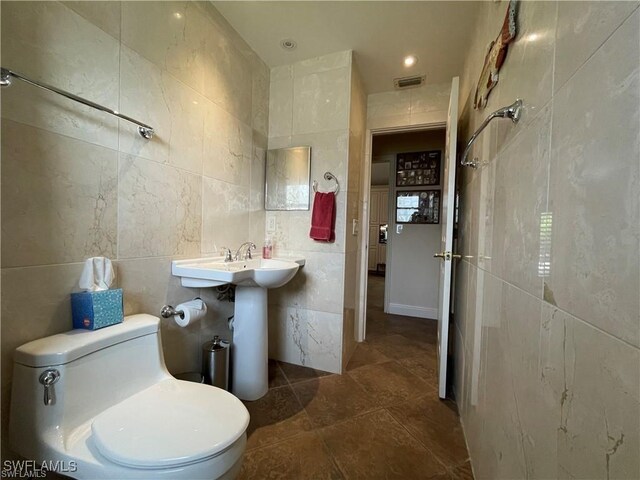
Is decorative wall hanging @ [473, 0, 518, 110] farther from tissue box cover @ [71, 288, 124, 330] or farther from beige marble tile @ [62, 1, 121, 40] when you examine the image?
tissue box cover @ [71, 288, 124, 330]

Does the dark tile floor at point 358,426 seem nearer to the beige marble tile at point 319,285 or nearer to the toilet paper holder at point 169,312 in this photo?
the beige marble tile at point 319,285

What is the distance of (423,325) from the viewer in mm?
3068

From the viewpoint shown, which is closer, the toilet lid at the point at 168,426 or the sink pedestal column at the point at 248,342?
the toilet lid at the point at 168,426

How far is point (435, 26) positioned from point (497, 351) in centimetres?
194

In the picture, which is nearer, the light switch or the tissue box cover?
the tissue box cover

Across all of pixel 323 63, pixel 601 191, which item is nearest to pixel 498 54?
pixel 601 191

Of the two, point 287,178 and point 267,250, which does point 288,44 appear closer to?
point 287,178

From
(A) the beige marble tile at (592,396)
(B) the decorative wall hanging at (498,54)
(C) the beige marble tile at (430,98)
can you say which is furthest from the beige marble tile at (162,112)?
(C) the beige marble tile at (430,98)

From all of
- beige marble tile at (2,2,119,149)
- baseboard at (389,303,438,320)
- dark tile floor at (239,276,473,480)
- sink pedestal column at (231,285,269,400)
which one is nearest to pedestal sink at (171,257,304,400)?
sink pedestal column at (231,285,269,400)

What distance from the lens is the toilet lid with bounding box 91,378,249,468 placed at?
0.71 m

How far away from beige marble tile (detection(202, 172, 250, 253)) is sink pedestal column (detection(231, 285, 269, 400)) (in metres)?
0.35

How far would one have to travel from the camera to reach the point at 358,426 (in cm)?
144

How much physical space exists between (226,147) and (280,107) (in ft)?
2.26

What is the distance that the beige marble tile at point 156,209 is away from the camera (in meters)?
1.17
